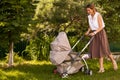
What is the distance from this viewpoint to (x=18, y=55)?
13.6 metres

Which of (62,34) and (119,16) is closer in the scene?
(62,34)

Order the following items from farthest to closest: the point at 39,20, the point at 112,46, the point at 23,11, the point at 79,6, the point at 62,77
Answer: the point at 112,46
the point at 39,20
the point at 79,6
the point at 23,11
the point at 62,77

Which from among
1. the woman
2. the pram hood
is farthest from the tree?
the woman

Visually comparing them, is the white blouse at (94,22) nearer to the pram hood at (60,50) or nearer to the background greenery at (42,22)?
the pram hood at (60,50)

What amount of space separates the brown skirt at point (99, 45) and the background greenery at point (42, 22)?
79.4 inches

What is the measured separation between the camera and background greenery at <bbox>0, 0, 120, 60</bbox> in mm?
10250

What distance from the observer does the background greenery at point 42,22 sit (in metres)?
10.2

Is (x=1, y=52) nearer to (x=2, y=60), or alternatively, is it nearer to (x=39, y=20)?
(x=2, y=60)

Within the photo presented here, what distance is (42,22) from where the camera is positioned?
12.3 meters

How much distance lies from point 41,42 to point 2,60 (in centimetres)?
157

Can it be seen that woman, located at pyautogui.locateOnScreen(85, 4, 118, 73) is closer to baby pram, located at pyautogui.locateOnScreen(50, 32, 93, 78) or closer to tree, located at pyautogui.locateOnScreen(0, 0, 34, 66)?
baby pram, located at pyautogui.locateOnScreen(50, 32, 93, 78)

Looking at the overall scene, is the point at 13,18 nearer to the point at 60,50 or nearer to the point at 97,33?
the point at 60,50

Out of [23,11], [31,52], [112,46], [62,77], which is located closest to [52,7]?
[23,11]

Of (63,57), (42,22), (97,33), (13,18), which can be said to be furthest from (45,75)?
(42,22)
